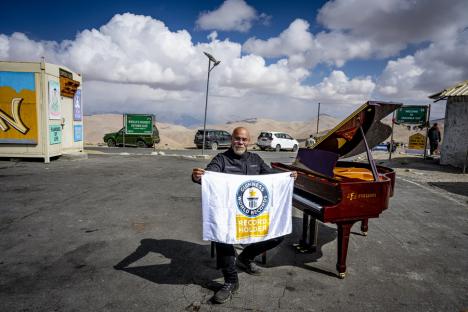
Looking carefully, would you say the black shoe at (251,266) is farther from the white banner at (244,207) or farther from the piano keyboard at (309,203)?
the piano keyboard at (309,203)

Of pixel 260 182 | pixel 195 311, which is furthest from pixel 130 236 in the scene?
pixel 260 182

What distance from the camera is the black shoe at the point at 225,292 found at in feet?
11.2

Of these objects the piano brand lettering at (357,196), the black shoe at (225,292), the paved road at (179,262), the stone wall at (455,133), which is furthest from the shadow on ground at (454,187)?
the black shoe at (225,292)

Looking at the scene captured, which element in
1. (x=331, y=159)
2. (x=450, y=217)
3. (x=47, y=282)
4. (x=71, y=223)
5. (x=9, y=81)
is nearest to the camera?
(x=47, y=282)

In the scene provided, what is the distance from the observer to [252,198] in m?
3.63

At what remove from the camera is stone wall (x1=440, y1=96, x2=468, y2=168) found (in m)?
15.4

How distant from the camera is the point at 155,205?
7.48 meters

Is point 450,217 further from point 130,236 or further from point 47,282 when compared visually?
point 47,282

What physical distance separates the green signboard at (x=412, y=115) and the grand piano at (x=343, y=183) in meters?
15.2

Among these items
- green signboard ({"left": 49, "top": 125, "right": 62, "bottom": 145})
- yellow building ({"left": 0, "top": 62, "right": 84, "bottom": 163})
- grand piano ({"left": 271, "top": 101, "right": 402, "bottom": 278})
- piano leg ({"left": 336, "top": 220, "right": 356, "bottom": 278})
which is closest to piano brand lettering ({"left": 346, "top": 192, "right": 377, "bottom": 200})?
grand piano ({"left": 271, "top": 101, "right": 402, "bottom": 278})

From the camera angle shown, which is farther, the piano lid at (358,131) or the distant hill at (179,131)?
the distant hill at (179,131)

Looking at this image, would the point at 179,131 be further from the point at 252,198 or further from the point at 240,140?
the point at 252,198

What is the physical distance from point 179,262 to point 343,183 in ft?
8.55

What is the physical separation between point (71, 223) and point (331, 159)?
5086 millimetres
